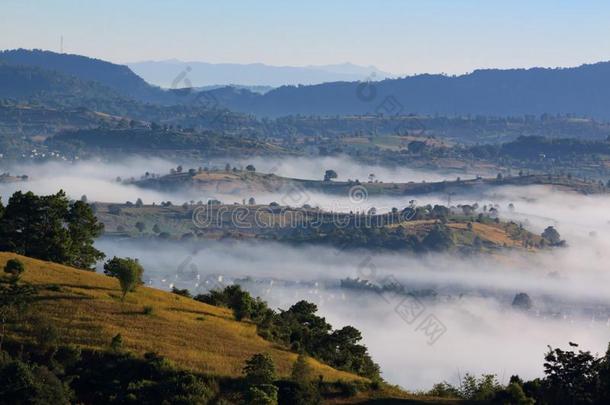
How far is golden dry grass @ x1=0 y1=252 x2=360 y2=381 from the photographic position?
71.2 metres

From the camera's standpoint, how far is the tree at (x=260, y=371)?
64375 millimetres

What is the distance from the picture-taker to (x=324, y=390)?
69625 mm

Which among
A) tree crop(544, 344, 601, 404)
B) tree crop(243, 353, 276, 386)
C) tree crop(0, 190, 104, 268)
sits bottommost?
tree crop(544, 344, 601, 404)

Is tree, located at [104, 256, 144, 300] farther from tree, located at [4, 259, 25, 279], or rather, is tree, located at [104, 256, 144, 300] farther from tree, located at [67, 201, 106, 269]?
tree, located at [67, 201, 106, 269]

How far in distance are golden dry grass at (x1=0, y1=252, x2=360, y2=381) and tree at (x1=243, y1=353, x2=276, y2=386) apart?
2.88m

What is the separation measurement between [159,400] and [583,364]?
35.0 meters

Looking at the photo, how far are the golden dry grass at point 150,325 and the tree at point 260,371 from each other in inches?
113

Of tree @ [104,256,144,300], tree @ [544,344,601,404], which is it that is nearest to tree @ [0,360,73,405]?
tree @ [104,256,144,300]

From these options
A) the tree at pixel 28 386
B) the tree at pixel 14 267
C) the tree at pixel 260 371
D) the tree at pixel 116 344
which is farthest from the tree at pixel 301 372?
the tree at pixel 14 267

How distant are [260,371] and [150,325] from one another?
16.9 meters

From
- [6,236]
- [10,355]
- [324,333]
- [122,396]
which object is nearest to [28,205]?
[6,236]

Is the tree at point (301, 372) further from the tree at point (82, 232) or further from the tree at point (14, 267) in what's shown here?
the tree at point (82, 232)

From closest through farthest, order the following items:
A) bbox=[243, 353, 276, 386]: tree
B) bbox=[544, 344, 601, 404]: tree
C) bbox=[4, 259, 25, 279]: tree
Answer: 1. bbox=[243, 353, 276, 386]: tree
2. bbox=[544, 344, 601, 404]: tree
3. bbox=[4, 259, 25, 279]: tree

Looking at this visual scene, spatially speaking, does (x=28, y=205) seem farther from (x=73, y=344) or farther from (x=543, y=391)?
(x=543, y=391)
